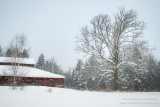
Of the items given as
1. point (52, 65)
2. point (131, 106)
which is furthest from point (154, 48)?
point (52, 65)

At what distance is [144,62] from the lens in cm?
1461

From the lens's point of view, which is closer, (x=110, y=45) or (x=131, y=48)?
(x=131, y=48)

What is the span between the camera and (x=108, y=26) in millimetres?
15617

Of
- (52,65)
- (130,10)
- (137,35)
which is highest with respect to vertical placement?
(130,10)

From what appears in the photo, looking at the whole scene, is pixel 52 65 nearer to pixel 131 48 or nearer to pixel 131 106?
pixel 131 48

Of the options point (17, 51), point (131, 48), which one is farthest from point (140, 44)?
point (17, 51)

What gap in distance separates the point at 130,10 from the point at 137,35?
3.03m

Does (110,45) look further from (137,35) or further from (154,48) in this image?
(154,48)

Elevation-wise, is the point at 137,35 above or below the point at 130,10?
below

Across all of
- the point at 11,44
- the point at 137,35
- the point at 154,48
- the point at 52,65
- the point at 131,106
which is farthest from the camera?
the point at 52,65

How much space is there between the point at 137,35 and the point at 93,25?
5.27m

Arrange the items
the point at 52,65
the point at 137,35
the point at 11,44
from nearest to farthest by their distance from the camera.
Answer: the point at 137,35 < the point at 11,44 < the point at 52,65

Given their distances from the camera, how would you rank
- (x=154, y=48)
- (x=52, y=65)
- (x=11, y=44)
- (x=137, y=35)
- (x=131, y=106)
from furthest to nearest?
(x=52, y=65)
(x=11, y=44)
(x=137, y=35)
(x=154, y=48)
(x=131, y=106)

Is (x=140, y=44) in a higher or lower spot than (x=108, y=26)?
lower
